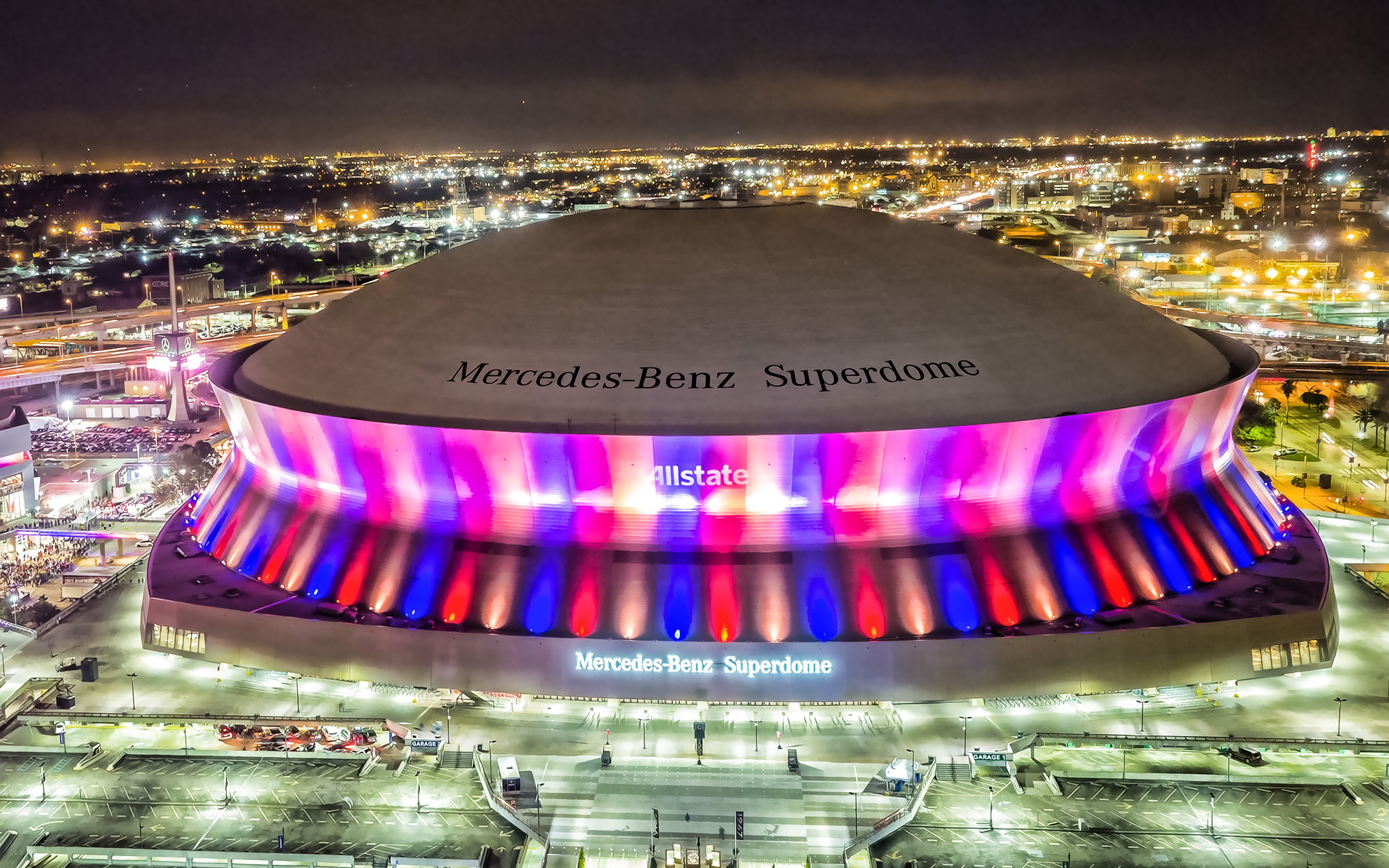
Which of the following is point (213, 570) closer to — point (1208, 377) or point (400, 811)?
point (400, 811)

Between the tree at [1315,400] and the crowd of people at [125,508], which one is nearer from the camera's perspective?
the crowd of people at [125,508]

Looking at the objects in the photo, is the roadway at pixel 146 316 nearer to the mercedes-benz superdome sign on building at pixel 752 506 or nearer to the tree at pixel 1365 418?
the mercedes-benz superdome sign on building at pixel 752 506

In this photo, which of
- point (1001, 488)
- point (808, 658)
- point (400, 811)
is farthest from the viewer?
point (1001, 488)

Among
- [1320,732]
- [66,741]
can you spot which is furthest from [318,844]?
[1320,732]

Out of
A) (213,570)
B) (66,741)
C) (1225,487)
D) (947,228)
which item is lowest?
(66,741)

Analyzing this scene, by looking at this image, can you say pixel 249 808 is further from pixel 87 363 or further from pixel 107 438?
pixel 87 363

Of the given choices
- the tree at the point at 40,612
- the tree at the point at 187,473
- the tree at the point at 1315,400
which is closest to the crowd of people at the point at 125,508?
the tree at the point at 187,473
